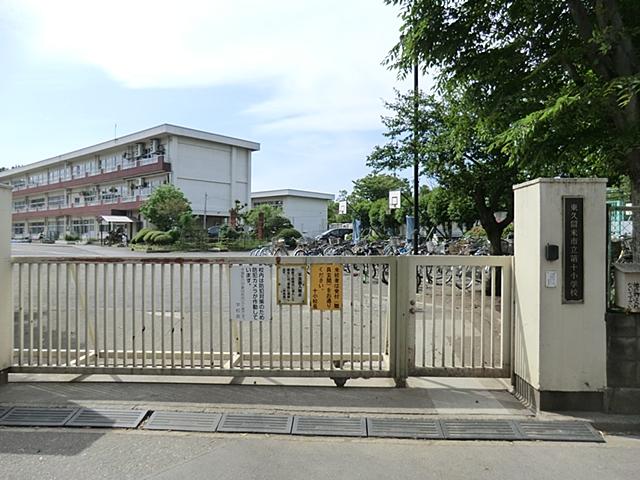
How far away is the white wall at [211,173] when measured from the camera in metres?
45.2

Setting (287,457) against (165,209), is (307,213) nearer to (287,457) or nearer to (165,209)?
(165,209)

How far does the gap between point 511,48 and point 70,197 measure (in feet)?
198

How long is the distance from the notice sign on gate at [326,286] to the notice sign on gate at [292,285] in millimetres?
95

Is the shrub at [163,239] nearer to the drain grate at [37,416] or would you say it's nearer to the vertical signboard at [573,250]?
the drain grate at [37,416]

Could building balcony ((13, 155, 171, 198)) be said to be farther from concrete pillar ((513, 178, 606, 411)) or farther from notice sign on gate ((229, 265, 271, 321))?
concrete pillar ((513, 178, 606, 411))

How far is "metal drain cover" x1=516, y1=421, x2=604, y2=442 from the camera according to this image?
3.86 meters

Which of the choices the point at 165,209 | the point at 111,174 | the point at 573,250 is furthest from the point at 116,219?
the point at 573,250

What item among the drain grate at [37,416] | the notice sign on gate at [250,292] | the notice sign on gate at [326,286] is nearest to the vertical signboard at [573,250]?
the notice sign on gate at [326,286]

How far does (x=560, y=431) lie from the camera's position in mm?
3959

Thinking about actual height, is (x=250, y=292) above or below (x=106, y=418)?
above

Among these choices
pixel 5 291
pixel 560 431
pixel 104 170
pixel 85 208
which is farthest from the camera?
pixel 85 208

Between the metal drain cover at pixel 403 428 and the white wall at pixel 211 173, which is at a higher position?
the white wall at pixel 211 173

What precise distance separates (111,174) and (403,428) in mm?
51466

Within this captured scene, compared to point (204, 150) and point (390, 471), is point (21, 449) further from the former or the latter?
point (204, 150)
